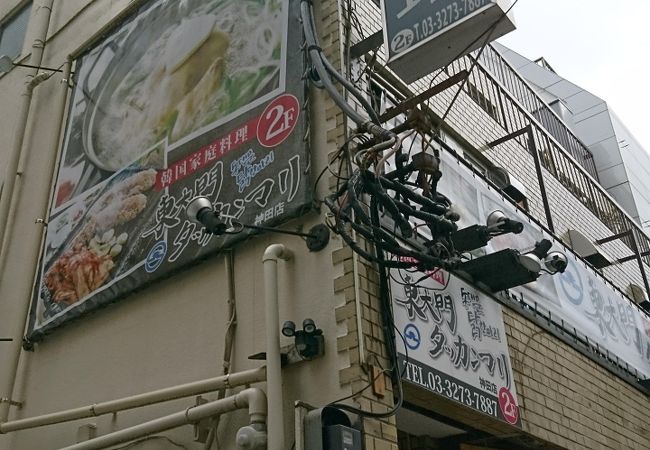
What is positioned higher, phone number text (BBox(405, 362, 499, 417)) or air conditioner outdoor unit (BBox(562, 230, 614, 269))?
air conditioner outdoor unit (BBox(562, 230, 614, 269))

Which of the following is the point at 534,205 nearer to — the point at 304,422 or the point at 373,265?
the point at 373,265

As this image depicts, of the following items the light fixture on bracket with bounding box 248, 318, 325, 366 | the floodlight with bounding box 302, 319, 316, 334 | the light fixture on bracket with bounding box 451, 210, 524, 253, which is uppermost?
the light fixture on bracket with bounding box 451, 210, 524, 253

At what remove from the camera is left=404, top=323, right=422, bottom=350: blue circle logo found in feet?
18.2

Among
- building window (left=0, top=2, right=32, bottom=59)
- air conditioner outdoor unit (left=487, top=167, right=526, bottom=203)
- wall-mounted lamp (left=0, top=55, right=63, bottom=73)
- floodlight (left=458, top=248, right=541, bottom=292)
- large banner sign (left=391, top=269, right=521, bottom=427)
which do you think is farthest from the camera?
building window (left=0, top=2, right=32, bottom=59)

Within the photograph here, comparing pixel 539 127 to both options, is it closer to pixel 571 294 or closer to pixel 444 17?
pixel 571 294

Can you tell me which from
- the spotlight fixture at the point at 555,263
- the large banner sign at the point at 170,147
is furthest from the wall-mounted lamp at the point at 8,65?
the spotlight fixture at the point at 555,263

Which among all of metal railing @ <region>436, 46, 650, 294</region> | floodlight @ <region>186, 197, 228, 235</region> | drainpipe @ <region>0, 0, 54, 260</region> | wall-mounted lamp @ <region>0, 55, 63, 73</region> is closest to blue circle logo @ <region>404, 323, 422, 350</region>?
floodlight @ <region>186, 197, 228, 235</region>

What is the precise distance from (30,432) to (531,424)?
191 inches

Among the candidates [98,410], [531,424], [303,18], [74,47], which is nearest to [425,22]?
[303,18]

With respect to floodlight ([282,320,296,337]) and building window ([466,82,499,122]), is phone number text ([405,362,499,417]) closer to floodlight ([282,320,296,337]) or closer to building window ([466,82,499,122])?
floodlight ([282,320,296,337])

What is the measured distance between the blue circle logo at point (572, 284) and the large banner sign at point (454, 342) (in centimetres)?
198

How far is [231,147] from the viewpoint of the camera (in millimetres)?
6770

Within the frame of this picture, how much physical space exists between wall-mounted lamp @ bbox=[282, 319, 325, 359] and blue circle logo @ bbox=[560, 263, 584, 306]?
4309mm

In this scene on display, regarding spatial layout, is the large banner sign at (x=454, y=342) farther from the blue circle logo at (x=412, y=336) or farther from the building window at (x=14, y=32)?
the building window at (x=14, y=32)
